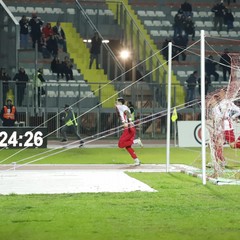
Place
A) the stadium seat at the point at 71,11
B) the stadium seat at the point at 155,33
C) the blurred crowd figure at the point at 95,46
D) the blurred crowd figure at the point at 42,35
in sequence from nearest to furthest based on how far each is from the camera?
the blurred crowd figure at the point at 42,35 → the blurred crowd figure at the point at 95,46 → the stadium seat at the point at 71,11 → the stadium seat at the point at 155,33

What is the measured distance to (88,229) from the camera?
9789mm

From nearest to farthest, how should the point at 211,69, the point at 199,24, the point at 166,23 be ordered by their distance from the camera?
the point at 211,69 < the point at 166,23 < the point at 199,24

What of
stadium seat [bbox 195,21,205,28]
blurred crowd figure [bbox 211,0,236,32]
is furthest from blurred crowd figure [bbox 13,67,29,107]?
blurred crowd figure [bbox 211,0,236,32]

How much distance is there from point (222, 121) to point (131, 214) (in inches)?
257

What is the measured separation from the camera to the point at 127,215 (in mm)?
10938

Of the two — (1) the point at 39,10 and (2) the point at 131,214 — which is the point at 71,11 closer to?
(1) the point at 39,10

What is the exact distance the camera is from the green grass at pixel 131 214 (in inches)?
375

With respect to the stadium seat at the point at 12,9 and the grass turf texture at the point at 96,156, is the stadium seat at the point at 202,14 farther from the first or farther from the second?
the grass turf texture at the point at 96,156

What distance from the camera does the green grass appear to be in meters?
9.52

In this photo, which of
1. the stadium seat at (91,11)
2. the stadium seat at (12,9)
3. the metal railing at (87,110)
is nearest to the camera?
the metal railing at (87,110)

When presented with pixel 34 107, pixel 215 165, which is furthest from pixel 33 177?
pixel 34 107

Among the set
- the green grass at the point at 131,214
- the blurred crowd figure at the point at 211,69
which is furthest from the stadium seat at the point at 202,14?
the green grass at the point at 131,214

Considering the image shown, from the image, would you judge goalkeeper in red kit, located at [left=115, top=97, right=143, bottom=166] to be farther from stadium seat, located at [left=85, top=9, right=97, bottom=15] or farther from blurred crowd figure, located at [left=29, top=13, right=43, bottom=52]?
stadium seat, located at [left=85, top=9, right=97, bottom=15]

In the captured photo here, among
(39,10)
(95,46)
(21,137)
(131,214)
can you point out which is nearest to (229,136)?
(131,214)
